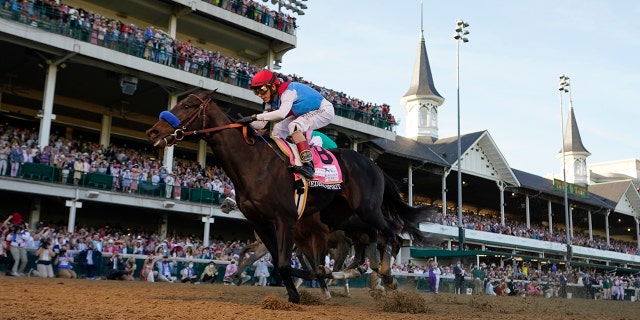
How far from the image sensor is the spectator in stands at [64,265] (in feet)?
54.5

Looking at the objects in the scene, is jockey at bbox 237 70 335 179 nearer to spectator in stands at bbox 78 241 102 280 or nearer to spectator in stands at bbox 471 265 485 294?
spectator in stands at bbox 78 241 102 280

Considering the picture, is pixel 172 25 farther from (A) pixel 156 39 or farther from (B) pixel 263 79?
(B) pixel 263 79

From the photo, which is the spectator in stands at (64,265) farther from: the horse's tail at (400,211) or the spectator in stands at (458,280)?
the spectator in stands at (458,280)

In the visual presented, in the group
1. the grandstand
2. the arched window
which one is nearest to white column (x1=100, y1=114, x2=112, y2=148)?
the grandstand

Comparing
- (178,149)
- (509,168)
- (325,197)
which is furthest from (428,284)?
(509,168)

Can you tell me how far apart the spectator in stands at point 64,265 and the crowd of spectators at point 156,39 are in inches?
371

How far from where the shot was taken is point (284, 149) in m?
7.99

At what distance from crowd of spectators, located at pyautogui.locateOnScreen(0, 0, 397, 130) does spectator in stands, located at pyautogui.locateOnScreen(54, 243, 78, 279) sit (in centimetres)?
942

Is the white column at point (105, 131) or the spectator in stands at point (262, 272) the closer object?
the spectator in stands at point (262, 272)

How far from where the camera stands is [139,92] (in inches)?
Answer: 1128

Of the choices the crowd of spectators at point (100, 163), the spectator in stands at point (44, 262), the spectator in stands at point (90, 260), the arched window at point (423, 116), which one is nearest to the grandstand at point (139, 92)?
the crowd of spectators at point (100, 163)

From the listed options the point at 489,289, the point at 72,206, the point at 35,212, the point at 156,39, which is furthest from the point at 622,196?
the point at 35,212

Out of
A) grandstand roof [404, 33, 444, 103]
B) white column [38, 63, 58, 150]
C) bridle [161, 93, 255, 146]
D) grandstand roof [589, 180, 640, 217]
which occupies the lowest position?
bridle [161, 93, 255, 146]

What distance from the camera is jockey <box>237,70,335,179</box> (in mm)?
7910
